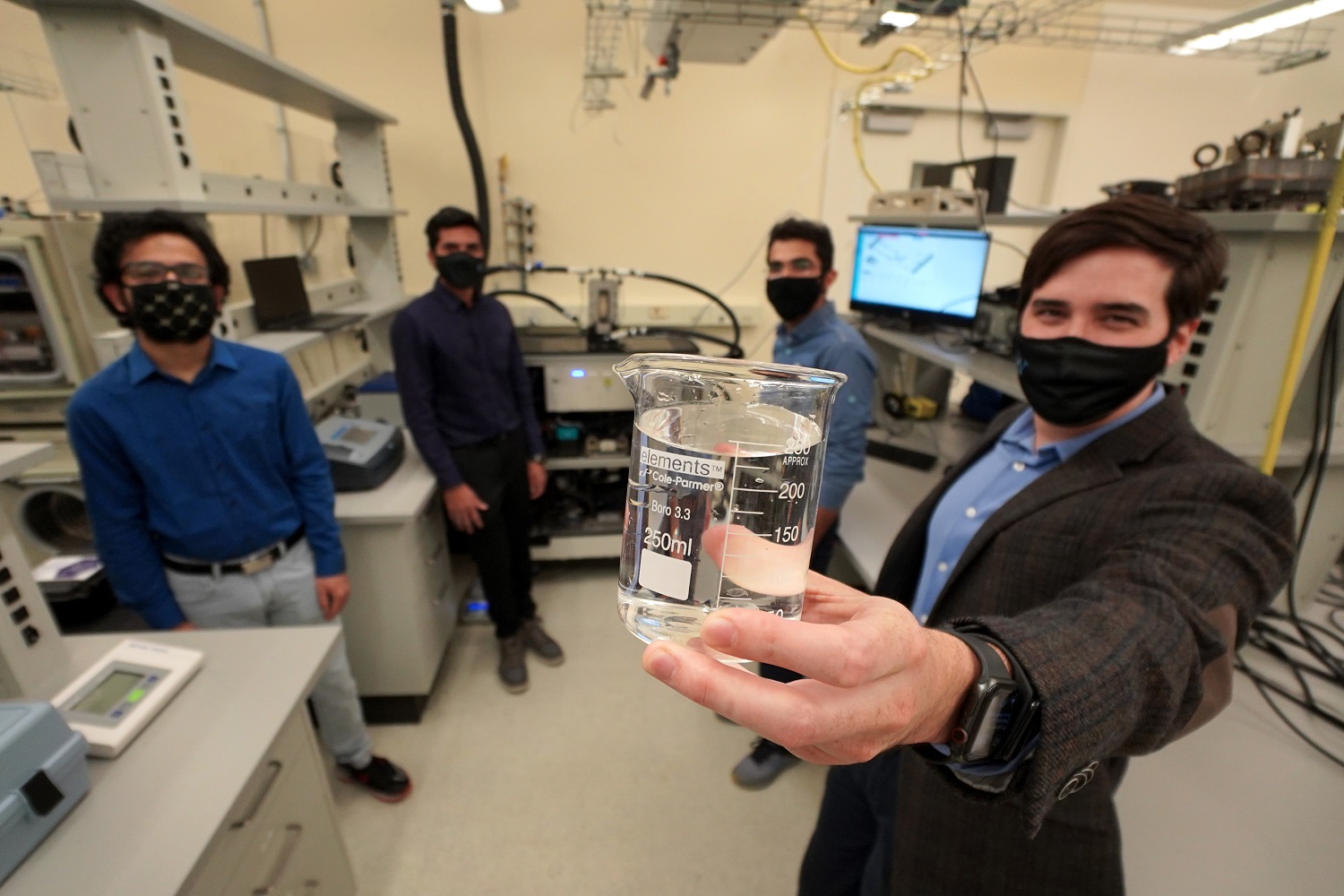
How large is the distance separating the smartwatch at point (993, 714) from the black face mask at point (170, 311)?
156cm

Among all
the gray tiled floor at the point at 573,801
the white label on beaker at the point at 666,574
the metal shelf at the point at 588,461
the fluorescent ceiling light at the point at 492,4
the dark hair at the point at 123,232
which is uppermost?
the fluorescent ceiling light at the point at 492,4

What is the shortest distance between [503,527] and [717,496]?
6.04ft

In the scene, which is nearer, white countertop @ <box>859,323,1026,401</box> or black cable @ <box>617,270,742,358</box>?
white countertop @ <box>859,323,1026,401</box>

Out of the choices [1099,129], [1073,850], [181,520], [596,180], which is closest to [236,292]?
[181,520]

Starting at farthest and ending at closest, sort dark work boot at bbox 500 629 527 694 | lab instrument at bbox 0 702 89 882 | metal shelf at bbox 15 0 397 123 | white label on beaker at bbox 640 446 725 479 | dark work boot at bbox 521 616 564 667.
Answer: dark work boot at bbox 521 616 564 667, dark work boot at bbox 500 629 527 694, metal shelf at bbox 15 0 397 123, lab instrument at bbox 0 702 89 882, white label on beaker at bbox 640 446 725 479

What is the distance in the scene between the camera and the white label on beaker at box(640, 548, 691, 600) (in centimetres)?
49

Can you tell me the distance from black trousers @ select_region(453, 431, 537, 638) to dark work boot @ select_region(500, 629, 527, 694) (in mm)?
36

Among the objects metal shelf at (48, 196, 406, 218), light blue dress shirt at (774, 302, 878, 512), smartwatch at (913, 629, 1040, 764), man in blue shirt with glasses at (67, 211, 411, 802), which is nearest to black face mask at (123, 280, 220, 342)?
man in blue shirt with glasses at (67, 211, 411, 802)

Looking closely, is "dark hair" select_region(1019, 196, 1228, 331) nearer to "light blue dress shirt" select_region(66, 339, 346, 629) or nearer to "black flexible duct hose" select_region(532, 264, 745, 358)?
"light blue dress shirt" select_region(66, 339, 346, 629)

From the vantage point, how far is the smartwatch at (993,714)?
18.1 inches

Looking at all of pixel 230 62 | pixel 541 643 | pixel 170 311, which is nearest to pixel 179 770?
pixel 170 311

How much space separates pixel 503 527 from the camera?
2.15 meters

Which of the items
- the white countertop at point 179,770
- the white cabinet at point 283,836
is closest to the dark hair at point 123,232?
the white countertop at point 179,770

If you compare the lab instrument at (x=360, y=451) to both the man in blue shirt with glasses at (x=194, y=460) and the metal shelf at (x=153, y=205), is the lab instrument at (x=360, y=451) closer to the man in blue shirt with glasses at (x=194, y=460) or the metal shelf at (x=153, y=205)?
the man in blue shirt with glasses at (x=194, y=460)
